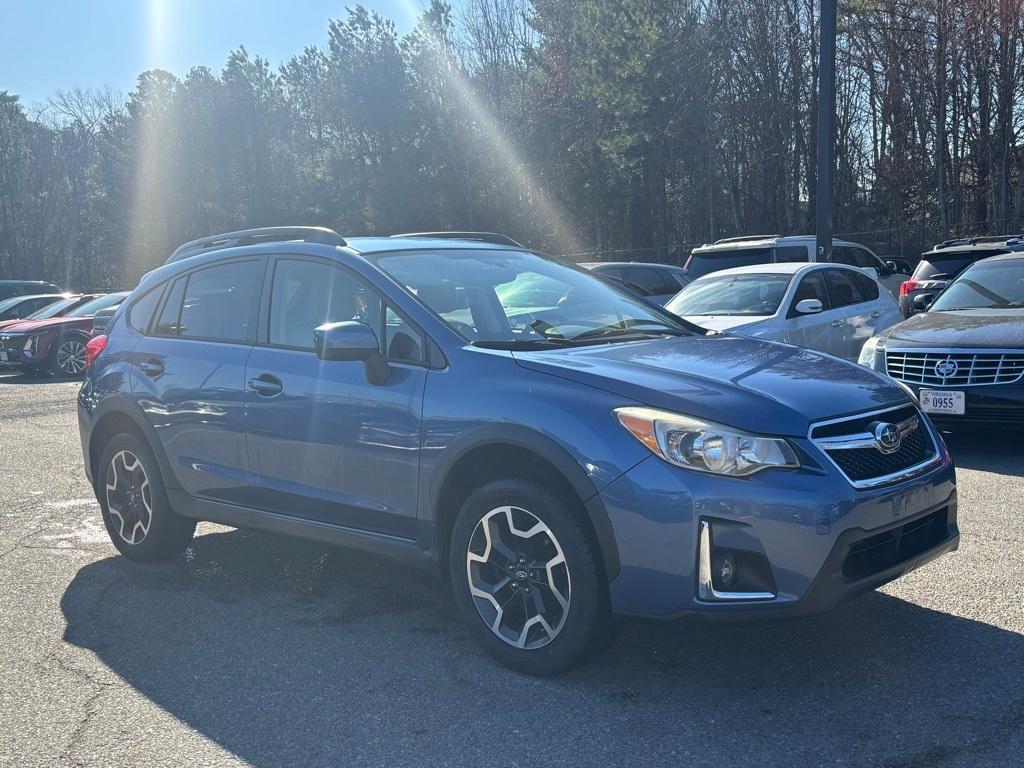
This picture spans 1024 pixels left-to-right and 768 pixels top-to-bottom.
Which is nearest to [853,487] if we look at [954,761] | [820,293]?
[954,761]

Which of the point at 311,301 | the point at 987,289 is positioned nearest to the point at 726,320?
the point at 987,289

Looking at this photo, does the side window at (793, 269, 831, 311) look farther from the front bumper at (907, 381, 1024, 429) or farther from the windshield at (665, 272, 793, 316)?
the front bumper at (907, 381, 1024, 429)

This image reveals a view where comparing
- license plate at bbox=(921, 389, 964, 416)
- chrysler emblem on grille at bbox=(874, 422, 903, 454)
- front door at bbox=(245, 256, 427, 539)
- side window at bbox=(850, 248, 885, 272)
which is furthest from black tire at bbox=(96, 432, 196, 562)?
side window at bbox=(850, 248, 885, 272)

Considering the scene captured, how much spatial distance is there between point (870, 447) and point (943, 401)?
4.68 metres

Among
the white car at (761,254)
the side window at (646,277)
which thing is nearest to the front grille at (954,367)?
the white car at (761,254)

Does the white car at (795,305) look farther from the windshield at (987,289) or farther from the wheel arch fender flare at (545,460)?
the wheel arch fender flare at (545,460)

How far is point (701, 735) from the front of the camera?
344cm

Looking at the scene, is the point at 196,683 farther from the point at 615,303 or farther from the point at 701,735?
the point at 615,303

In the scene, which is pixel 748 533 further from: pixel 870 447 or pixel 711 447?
pixel 870 447

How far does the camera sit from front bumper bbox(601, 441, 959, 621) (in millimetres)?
3506

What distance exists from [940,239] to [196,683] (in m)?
28.4

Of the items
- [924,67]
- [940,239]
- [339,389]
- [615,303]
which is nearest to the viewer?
[339,389]

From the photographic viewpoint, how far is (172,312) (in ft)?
19.1

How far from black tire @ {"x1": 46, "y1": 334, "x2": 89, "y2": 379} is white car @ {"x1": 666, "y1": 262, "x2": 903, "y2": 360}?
12.9 metres
